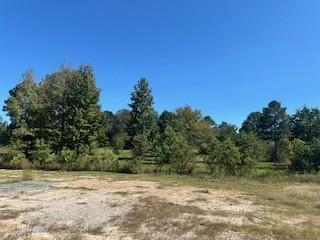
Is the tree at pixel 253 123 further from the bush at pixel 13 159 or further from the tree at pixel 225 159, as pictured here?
the tree at pixel 225 159

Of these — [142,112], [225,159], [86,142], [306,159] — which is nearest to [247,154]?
[225,159]

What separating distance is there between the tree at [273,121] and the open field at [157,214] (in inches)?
2531

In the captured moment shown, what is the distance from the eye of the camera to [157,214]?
13.5m

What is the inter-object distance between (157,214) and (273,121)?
244ft

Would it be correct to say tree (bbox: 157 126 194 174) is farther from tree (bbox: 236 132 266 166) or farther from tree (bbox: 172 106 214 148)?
tree (bbox: 172 106 214 148)

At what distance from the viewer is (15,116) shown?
139 feet

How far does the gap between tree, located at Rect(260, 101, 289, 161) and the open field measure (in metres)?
64.3

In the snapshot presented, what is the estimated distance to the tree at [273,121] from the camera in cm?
8206

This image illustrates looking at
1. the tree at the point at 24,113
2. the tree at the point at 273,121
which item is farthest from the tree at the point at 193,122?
the tree at the point at 24,113

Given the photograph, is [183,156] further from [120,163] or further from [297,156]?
[297,156]

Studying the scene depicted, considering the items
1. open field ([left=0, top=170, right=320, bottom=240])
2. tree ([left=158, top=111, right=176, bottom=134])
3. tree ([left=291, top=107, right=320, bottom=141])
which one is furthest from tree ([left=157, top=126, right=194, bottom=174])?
tree ([left=291, top=107, right=320, bottom=141])

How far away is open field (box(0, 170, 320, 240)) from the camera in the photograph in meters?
11.1

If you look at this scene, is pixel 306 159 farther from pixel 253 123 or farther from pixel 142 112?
pixel 253 123

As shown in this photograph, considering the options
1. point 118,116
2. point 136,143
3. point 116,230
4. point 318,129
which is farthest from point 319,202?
point 118,116
